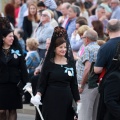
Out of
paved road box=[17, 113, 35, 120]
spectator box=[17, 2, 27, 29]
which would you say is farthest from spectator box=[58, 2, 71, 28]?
paved road box=[17, 113, 35, 120]

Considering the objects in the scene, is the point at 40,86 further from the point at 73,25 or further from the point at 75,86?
the point at 73,25

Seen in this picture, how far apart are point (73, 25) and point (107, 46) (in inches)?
224

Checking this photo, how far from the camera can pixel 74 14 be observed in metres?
14.9

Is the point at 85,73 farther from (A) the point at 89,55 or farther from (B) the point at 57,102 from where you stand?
(B) the point at 57,102

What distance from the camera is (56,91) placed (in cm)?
950

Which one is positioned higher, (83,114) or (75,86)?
(75,86)

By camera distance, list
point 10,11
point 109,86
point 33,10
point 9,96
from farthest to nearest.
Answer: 1. point 10,11
2. point 33,10
3. point 9,96
4. point 109,86

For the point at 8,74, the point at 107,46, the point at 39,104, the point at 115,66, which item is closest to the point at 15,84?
the point at 8,74

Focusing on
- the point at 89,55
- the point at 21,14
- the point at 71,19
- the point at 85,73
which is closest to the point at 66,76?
the point at 85,73

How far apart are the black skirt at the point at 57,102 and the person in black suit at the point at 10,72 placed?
1365mm

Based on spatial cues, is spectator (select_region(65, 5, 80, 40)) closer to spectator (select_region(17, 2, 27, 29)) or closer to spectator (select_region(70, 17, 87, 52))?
spectator (select_region(70, 17, 87, 52))

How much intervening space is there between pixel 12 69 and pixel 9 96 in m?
0.50

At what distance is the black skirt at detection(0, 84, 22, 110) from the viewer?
35.7 ft

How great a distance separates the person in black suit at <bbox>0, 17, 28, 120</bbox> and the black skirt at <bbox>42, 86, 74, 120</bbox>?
4.48 ft
